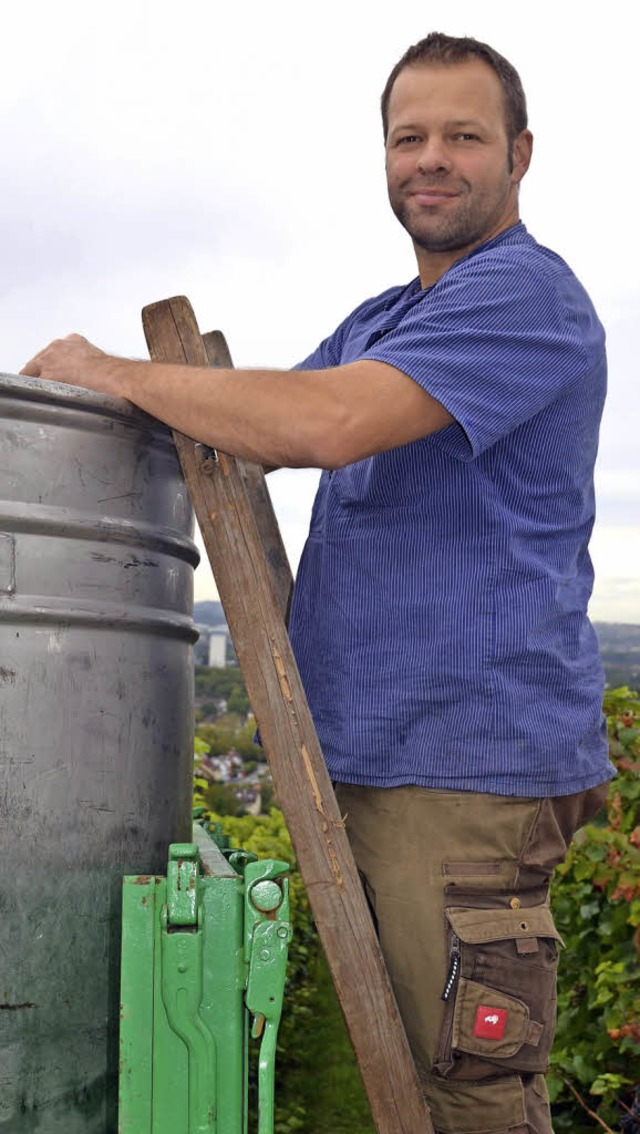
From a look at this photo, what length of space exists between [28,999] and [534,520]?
3.66 ft

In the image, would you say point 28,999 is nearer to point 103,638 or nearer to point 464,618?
point 103,638

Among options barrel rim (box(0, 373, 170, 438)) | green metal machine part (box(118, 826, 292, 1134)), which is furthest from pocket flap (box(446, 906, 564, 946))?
barrel rim (box(0, 373, 170, 438))

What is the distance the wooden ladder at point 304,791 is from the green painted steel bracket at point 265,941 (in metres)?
0.20

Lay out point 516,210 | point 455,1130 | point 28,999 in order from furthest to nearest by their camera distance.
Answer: point 516,210 → point 455,1130 → point 28,999

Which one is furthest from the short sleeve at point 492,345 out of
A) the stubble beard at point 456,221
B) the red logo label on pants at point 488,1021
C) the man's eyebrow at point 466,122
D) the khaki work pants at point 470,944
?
the red logo label on pants at point 488,1021

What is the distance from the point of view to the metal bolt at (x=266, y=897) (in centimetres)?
166

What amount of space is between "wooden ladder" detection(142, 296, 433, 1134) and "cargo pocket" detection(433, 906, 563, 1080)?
103 mm

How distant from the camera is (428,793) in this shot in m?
2.05

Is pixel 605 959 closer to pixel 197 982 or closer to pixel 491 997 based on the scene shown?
pixel 491 997

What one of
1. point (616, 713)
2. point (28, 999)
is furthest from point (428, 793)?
point (616, 713)

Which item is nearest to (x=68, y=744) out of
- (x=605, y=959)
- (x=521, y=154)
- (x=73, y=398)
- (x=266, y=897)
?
(x=266, y=897)

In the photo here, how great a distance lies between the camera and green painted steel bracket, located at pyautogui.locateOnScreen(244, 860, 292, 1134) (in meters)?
1.66

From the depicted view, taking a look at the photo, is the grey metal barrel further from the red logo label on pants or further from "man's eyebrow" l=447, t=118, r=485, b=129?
"man's eyebrow" l=447, t=118, r=485, b=129

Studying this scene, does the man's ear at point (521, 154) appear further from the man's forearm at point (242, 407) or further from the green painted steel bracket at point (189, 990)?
the green painted steel bracket at point (189, 990)
